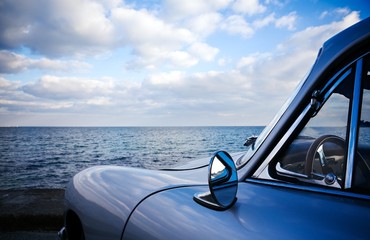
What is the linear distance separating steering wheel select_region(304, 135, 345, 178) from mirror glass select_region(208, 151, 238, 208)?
355 mm

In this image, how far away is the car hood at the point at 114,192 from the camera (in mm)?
1372

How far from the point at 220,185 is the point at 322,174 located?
0.46m

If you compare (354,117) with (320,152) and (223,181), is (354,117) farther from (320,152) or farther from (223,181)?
(223,181)

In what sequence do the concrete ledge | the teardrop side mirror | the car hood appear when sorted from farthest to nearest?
the concrete ledge
the car hood
the teardrop side mirror

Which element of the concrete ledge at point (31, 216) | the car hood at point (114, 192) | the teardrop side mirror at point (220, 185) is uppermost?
the teardrop side mirror at point (220, 185)

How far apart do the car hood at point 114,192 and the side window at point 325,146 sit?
54 cm

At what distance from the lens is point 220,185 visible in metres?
1.10

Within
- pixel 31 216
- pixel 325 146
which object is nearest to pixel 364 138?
pixel 325 146

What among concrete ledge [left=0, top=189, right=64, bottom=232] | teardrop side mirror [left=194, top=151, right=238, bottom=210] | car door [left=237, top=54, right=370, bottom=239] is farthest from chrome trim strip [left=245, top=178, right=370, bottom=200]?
concrete ledge [left=0, top=189, right=64, bottom=232]

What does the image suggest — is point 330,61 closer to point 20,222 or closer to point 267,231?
point 267,231

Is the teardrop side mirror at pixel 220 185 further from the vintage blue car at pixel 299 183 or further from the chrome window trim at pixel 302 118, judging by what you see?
the chrome window trim at pixel 302 118

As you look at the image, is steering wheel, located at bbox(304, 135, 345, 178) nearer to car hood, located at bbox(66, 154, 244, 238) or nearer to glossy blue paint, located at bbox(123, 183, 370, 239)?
glossy blue paint, located at bbox(123, 183, 370, 239)

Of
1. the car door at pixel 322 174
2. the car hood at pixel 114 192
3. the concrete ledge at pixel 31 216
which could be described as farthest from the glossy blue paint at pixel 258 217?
the concrete ledge at pixel 31 216

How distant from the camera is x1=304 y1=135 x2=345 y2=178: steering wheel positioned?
1101 mm
